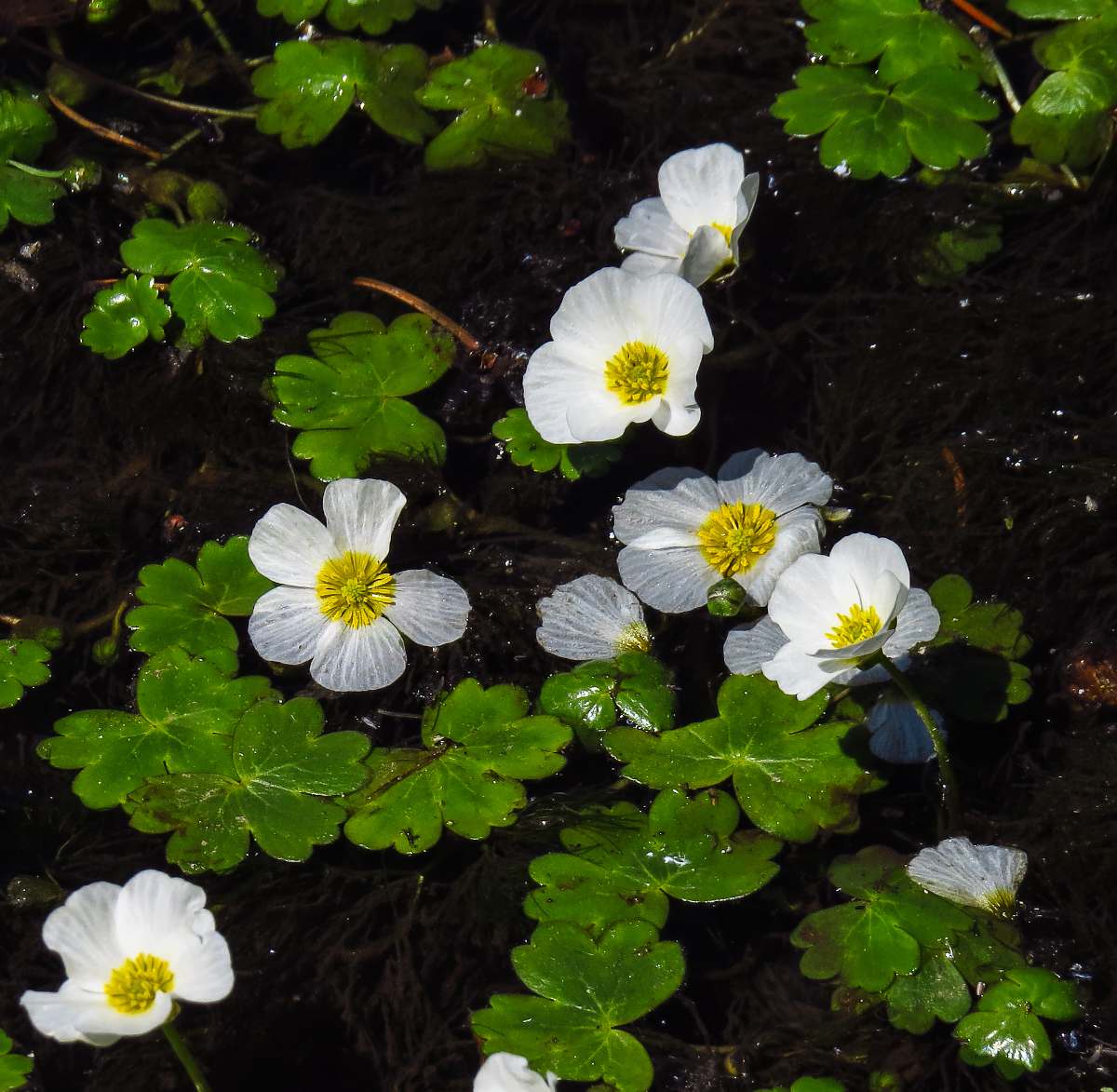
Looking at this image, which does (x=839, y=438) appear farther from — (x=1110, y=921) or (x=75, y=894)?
(x=75, y=894)

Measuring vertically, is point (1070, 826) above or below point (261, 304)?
below

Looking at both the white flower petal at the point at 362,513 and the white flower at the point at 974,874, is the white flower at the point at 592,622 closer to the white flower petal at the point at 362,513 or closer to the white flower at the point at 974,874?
the white flower petal at the point at 362,513

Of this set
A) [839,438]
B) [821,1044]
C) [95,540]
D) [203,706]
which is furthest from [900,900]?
[95,540]

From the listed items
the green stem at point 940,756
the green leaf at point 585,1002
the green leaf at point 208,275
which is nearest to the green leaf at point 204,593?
the green leaf at point 208,275

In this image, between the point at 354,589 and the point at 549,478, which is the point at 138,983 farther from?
the point at 549,478

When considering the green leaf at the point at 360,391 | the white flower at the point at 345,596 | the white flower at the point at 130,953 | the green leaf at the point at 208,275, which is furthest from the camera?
the green leaf at the point at 208,275

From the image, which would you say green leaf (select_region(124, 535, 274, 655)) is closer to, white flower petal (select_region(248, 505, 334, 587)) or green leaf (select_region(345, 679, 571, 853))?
white flower petal (select_region(248, 505, 334, 587))

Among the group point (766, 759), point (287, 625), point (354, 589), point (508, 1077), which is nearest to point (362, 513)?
point (354, 589)
